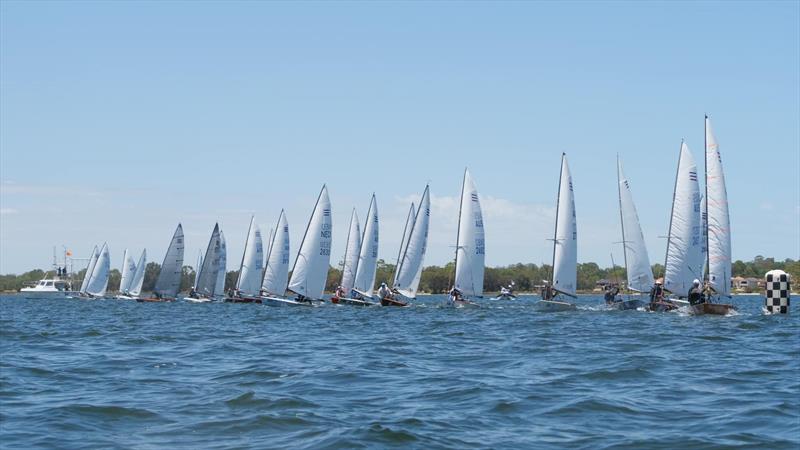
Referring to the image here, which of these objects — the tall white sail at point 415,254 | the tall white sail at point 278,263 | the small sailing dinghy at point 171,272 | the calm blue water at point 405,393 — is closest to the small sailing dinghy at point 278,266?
the tall white sail at point 278,263

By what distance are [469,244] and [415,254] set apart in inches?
179

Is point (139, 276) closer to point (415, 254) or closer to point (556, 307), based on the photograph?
point (415, 254)

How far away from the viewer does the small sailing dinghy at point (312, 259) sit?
61312mm

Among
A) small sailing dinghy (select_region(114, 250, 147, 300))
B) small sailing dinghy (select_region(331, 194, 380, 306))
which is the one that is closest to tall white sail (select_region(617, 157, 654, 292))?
small sailing dinghy (select_region(331, 194, 380, 306))

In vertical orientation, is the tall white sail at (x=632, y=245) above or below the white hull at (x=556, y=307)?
above

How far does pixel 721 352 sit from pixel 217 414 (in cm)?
1292

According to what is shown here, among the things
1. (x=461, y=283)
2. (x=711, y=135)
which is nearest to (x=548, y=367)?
(x=711, y=135)

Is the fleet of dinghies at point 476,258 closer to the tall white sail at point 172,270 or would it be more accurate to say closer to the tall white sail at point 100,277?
the tall white sail at point 172,270

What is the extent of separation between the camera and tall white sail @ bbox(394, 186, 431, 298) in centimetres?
6009

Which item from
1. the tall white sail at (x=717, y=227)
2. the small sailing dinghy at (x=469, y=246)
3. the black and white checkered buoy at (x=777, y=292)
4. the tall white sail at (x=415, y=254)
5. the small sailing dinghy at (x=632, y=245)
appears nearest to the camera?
the black and white checkered buoy at (x=777, y=292)

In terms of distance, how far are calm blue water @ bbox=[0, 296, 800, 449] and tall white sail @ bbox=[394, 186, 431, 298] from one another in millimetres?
33781

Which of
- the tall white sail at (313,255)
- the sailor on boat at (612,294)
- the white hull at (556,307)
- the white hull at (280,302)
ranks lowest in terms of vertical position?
the white hull at (280,302)

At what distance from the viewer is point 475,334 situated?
2864 centimetres

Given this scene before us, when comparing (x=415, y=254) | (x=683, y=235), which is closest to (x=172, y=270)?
(x=415, y=254)
